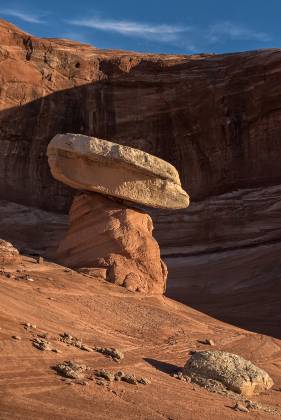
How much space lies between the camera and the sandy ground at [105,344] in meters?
4.92

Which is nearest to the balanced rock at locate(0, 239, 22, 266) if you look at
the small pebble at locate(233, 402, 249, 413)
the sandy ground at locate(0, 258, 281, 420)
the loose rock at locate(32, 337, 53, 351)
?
the sandy ground at locate(0, 258, 281, 420)

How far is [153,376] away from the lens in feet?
21.3

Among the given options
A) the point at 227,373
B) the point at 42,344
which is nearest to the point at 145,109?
the point at 227,373

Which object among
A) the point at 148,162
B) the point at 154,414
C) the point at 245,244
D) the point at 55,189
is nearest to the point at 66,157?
the point at 148,162

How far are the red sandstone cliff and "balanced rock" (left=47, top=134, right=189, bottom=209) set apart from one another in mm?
11561

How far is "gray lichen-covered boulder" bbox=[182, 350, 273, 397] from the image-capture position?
6715mm

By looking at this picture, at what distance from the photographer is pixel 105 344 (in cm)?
755

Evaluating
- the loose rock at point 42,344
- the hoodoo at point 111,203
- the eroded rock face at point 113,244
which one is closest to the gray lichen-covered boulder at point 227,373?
the loose rock at point 42,344

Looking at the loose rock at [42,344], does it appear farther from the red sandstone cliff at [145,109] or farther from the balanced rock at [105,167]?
the red sandstone cliff at [145,109]

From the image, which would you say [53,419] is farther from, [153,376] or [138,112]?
[138,112]

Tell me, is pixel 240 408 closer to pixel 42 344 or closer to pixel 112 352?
pixel 112 352

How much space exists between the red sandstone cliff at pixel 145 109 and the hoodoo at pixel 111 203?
38.2 feet

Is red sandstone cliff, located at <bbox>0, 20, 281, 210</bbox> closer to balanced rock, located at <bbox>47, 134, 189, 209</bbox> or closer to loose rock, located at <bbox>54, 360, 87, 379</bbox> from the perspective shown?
balanced rock, located at <bbox>47, 134, 189, 209</bbox>

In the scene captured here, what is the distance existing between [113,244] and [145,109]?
48.7 ft
